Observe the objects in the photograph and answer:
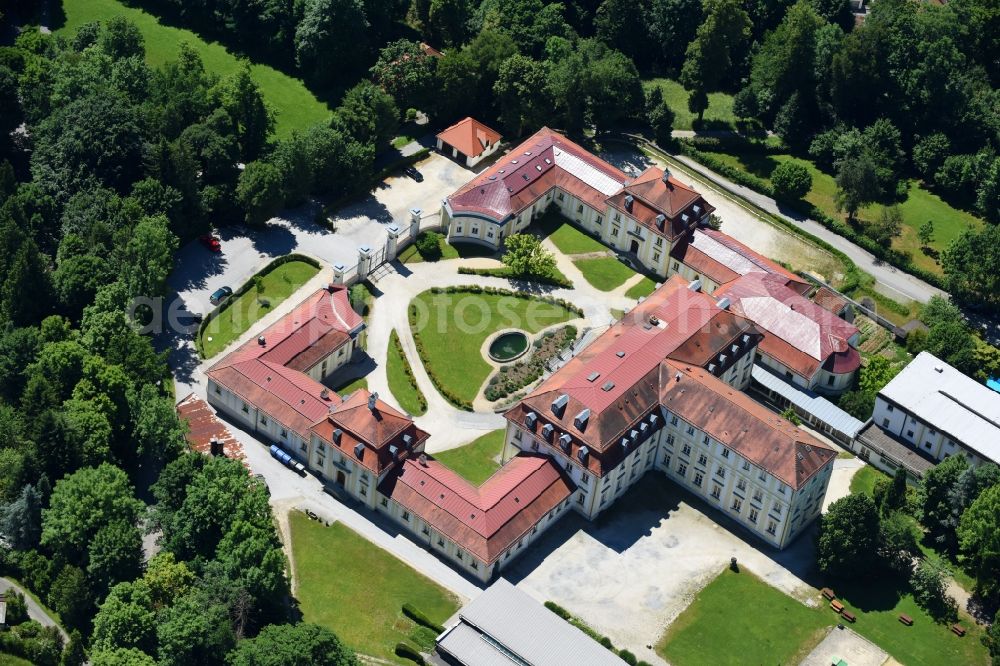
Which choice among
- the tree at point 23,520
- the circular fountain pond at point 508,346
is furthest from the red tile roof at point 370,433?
the tree at point 23,520

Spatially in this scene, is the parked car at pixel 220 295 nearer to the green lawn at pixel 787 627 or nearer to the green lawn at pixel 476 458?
the green lawn at pixel 476 458

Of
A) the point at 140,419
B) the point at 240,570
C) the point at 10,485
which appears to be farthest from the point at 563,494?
the point at 10,485

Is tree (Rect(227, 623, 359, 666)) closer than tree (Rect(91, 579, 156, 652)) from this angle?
Yes

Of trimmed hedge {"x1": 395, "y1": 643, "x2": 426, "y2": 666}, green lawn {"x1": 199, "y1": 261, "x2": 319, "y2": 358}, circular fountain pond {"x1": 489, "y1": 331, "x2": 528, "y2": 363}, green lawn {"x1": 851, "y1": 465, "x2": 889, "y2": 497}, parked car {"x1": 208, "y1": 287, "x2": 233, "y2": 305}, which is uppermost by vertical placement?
parked car {"x1": 208, "y1": 287, "x2": 233, "y2": 305}

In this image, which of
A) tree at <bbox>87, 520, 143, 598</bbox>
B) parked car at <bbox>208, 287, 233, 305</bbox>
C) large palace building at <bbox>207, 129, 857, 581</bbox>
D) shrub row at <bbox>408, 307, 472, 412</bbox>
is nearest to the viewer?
tree at <bbox>87, 520, 143, 598</bbox>

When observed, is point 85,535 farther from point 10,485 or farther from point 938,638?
point 938,638

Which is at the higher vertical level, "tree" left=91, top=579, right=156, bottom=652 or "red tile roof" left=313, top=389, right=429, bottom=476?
"red tile roof" left=313, top=389, right=429, bottom=476

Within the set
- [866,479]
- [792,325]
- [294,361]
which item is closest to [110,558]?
[294,361]

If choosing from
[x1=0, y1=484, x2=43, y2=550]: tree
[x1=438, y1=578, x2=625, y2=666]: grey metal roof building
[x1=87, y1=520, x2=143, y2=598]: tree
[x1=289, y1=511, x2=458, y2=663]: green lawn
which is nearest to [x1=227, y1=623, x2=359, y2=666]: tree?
[x1=289, y1=511, x2=458, y2=663]: green lawn

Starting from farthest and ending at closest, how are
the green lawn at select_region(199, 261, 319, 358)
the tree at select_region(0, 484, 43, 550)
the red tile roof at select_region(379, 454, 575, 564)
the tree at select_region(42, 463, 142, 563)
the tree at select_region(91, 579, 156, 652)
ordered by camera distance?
1. the green lawn at select_region(199, 261, 319, 358)
2. the red tile roof at select_region(379, 454, 575, 564)
3. the tree at select_region(0, 484, 43, 550)
4. the tree at select_region(42, 463, 142, 563)
5. the tree at select_region(91, 579, 156, 652)

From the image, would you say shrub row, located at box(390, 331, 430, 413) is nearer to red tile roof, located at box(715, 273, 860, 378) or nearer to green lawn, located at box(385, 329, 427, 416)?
green lawn, located at box(385, 329, 427, 416)
